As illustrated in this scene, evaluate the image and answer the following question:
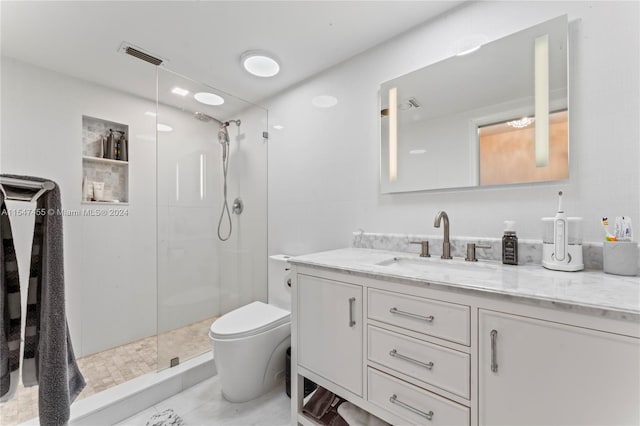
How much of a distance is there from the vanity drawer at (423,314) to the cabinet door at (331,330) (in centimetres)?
10

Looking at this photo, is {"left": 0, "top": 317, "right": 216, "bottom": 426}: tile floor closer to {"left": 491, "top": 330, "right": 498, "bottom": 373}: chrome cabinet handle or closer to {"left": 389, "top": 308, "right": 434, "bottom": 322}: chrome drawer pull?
{"left": 389, "top": 308, "right": 434, "bottom": 322}: chrome drawer pull

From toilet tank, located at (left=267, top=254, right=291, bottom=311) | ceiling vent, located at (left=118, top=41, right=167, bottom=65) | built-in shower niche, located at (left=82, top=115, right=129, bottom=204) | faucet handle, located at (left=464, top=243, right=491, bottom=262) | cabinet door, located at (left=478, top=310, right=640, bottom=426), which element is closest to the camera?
cabinet door, located at (left=478, top=310, right=640, bottom=426)

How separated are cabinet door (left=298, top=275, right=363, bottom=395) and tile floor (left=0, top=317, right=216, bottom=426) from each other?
41.7 inches

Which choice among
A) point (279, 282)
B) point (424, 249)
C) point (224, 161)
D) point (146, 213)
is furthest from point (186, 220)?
point (424, 249)

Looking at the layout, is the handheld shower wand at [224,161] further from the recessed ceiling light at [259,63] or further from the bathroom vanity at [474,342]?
the bathroom vanity at [474,342]

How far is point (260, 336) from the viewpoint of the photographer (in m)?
1.58

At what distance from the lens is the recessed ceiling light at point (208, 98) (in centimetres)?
203

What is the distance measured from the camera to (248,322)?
1646mm

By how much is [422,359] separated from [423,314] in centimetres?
16

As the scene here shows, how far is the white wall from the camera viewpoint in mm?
1062

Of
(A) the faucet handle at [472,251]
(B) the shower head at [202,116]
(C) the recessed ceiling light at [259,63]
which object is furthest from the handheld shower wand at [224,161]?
(A) the faucet handle at [472,251]

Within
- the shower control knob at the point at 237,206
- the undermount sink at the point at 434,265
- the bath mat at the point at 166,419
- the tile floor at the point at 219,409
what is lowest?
the tile floor at the point at 219,409

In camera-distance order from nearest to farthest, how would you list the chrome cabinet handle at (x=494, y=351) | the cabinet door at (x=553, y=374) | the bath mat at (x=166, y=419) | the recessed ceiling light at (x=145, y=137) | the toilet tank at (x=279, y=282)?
the cabinet door at (x=553, y=374) → the chrome cabinet handle at (x=494, y=351) → the bath mat at (x=166, y=419) → the toilet tank at (x=279, y=282) → the recessed ceiling light at (x=145, y=137)

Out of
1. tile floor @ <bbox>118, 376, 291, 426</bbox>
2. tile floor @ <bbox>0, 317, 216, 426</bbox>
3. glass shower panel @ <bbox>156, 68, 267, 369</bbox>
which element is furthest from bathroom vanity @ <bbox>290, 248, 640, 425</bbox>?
glass shower panel @ <bbox>156, 68, 267, 369</bbox>
